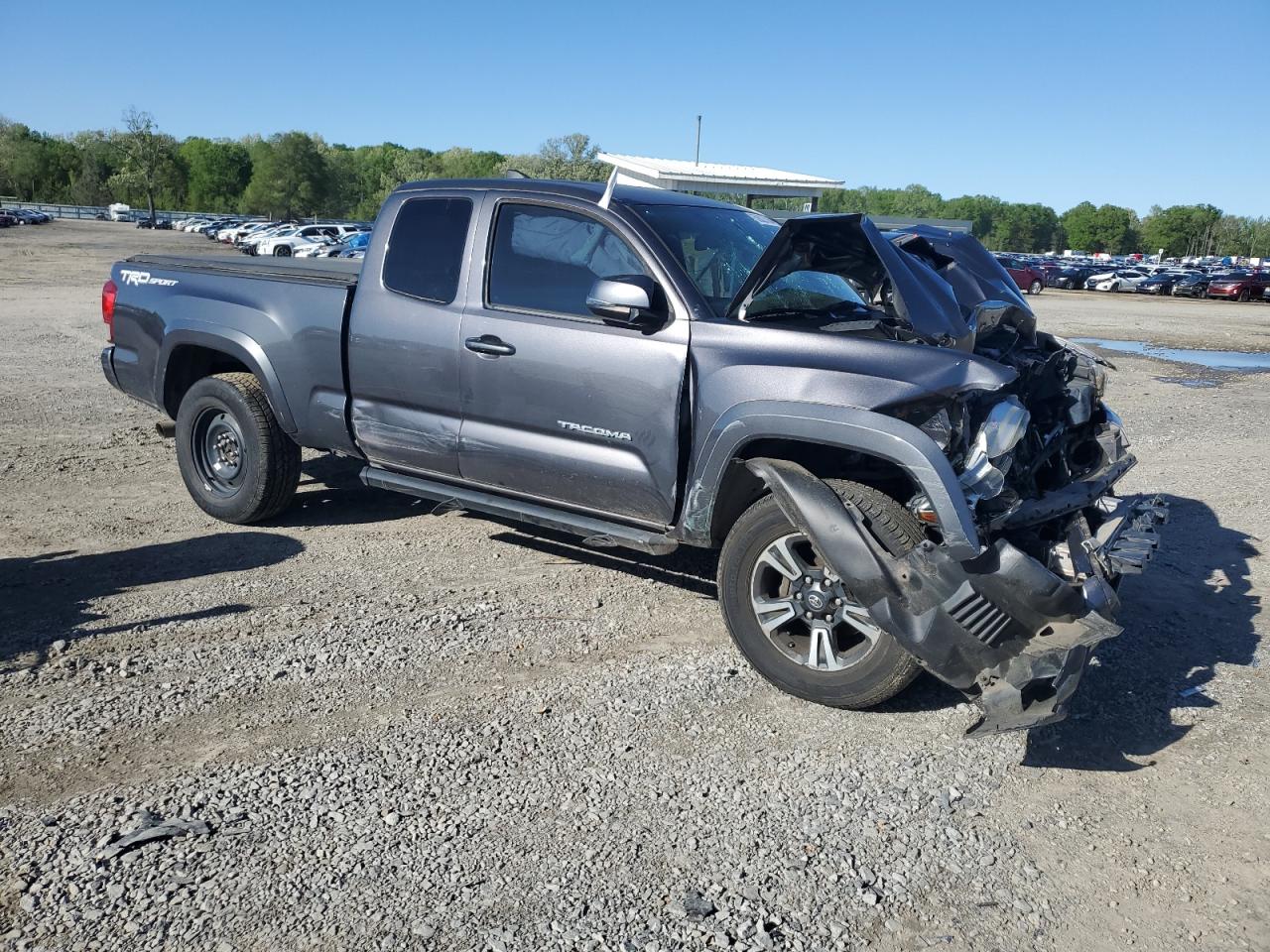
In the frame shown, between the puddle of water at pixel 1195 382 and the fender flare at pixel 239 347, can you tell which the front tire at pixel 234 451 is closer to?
the fender flare at pixel 239 347

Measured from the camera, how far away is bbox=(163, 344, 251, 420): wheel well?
6406 millimetres

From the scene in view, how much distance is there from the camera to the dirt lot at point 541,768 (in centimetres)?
289

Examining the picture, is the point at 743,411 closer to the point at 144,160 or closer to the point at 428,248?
the point at 428,248

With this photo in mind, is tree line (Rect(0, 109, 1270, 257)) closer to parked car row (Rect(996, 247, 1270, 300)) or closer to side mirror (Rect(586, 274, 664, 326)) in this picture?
parked car row (Rect(996, 247, 1270, 300))

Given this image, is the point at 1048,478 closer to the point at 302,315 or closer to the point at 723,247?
the point at 723,247

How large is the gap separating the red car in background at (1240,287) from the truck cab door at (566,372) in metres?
50.6

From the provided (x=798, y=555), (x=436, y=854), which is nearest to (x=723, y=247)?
(x=798, y=555)

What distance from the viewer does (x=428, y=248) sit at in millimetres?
5383

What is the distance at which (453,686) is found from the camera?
426cm

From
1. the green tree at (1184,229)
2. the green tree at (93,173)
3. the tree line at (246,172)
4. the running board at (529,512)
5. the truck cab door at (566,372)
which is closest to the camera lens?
the truck cab door at (566,372)

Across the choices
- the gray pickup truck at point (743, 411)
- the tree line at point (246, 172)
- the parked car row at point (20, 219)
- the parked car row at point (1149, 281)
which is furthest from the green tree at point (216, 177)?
the gray pickup truck at point (743, 411)

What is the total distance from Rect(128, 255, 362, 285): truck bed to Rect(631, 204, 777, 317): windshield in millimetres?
1841

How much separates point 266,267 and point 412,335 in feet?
5.35

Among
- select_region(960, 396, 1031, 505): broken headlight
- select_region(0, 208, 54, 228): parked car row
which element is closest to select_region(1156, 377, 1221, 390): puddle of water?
select_region(960, 396, 1031, 505): broken headlight
